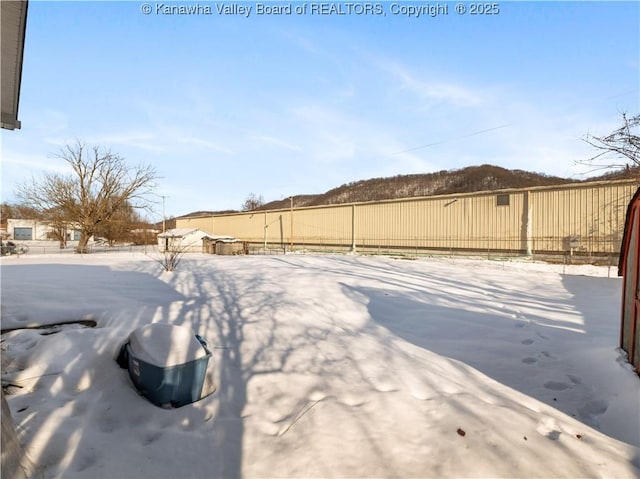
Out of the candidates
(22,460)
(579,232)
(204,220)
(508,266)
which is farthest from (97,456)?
(204,220)

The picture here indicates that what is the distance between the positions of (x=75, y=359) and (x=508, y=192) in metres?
25.3

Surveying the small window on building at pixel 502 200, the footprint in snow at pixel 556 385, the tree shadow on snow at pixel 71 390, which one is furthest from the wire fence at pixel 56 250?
the footprint in snow at pixel 556 385

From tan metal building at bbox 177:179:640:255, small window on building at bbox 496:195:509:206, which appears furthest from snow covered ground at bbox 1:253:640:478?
small window on building at bbox 496:195:509:206

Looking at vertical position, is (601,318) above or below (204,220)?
below

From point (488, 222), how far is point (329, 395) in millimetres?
23526

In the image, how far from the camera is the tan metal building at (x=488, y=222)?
20000mm

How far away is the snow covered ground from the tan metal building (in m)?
14.6

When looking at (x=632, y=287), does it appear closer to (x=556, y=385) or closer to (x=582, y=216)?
(x=556, y=385)

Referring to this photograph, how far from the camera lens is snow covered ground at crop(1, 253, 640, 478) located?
119 inches

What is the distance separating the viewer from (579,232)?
20.7 meters

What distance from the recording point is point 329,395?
4.25 m

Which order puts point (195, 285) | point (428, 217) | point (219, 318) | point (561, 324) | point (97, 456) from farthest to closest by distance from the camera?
point (428, 217) < point (195, 285) < point (561, 324) < point (219, 318) < point (97, 456)

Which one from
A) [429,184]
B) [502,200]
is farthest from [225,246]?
[429,184]

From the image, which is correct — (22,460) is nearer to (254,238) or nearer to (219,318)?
(219,318)
